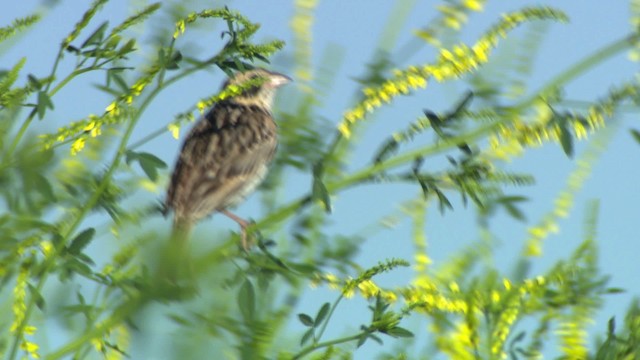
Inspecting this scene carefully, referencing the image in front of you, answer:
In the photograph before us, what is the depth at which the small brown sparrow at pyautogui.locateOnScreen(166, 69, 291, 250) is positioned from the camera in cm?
493

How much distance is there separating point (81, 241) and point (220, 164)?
84.3 inches

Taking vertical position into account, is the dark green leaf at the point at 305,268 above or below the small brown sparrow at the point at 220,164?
below

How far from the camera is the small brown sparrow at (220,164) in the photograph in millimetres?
4926

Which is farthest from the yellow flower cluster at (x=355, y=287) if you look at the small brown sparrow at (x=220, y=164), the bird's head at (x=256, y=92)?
the bird's head at (x=256, y=92)

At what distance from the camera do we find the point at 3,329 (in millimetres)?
3521

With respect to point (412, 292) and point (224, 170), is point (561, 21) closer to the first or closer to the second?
point (412, 292)

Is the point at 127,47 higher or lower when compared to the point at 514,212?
higher

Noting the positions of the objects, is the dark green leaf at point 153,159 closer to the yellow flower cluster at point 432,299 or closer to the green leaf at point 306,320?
the green leaf at point 306,320

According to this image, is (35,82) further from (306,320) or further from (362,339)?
(362,339)

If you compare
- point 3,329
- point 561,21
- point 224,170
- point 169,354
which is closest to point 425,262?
point 561,21

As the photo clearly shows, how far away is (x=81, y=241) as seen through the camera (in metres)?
3.13

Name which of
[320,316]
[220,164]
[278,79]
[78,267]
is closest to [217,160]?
[220,164]

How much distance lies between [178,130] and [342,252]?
2.61 ft

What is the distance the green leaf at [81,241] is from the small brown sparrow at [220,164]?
4.66ft
